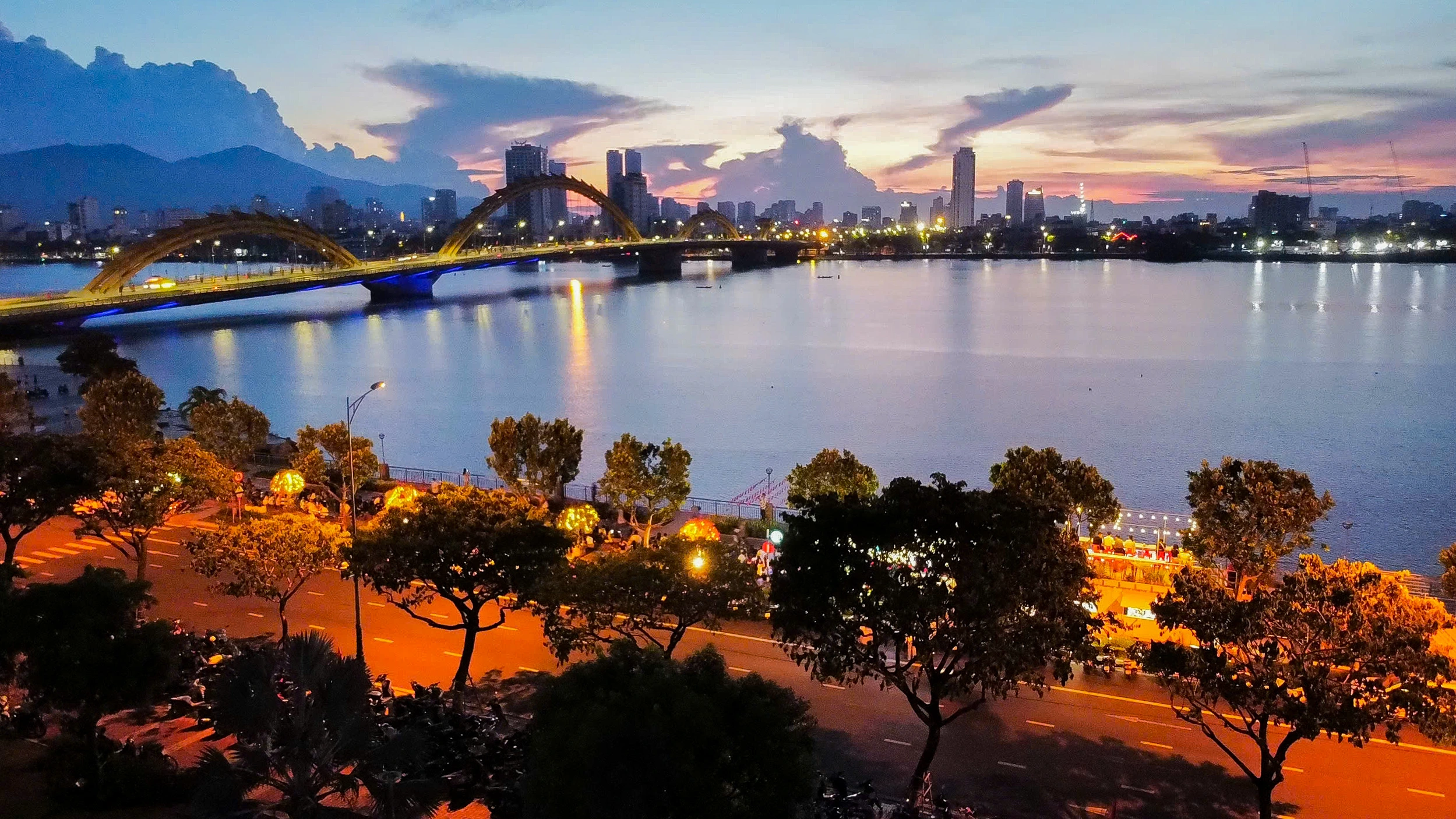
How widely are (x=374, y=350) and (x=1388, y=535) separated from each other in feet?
168

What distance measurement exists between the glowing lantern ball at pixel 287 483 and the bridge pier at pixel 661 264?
97868mm

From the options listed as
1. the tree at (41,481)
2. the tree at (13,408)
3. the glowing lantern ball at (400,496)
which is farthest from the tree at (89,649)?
the tree at (13,408)

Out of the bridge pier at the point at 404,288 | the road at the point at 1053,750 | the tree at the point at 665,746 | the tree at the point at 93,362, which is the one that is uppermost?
the bridge pier at the point at 404,288

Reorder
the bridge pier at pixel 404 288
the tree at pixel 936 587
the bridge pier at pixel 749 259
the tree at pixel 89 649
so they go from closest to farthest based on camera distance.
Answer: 1. the tree at pixel 89 649
2. the tree at pixel 936 587
3. the bridge pier at pixel 404 288
4. the bridge pier at pixel 749 259

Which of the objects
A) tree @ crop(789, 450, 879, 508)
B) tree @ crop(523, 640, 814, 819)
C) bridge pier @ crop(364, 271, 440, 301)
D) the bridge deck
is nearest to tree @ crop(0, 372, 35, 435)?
tree @ crop(789, 450, 879, 508)

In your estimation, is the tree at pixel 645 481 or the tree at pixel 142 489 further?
the tree at pixel 645 481

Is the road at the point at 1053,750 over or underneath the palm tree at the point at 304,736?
underneath

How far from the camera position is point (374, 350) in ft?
190

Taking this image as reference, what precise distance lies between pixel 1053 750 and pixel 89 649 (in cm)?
1012

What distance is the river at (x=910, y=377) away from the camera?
103 feet

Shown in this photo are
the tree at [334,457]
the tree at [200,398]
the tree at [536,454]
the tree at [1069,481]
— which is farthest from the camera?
the tree at [200,398]

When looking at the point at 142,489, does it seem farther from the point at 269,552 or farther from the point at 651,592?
the point at 651,592

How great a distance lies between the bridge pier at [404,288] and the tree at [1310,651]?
Result: 8388 cm

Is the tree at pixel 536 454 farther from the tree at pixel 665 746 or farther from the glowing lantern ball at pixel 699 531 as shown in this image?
the tree at pixel 665 746
